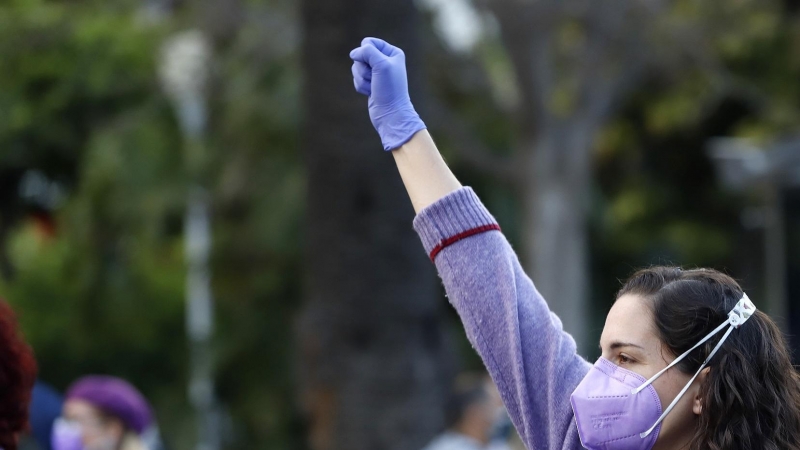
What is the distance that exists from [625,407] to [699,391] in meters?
0.14

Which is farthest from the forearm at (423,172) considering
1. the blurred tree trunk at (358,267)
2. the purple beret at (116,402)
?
the blurred tree trunk at (358,267)

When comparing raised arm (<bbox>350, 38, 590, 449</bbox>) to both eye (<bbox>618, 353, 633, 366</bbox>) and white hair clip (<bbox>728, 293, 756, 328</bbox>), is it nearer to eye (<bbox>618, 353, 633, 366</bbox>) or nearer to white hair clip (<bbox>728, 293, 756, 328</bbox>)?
eye (<bbox>618, 353, 633, 366</bbox>)

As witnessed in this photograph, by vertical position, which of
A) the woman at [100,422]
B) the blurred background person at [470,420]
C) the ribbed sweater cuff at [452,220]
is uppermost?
the ribbed sweater cuff at [452,220]

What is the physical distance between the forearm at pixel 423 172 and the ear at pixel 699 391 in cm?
59

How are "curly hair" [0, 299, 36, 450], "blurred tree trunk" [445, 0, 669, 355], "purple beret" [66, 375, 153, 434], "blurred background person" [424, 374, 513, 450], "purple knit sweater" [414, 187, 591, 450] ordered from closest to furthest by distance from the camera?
"purple knit sweater" [414, 187, 591, 450] < "curly hair" [0, 299, 36, 450] < "purple beret" [66, 375, 153, 434] < "blurred background person" [424, 374, 513, 450] < "blurred tree trunk" [445, 0, 669, 355]

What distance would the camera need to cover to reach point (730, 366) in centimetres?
209

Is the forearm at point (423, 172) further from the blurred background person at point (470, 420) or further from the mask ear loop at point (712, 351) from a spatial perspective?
the blurred background person at point (470, 420)

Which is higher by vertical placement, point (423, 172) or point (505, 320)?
point (423, 172)

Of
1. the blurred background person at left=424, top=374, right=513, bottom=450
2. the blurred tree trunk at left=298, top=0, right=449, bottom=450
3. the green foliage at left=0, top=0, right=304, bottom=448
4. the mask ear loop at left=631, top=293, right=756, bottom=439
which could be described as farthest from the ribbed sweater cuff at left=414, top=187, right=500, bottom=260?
the green foliage at left=0, top=0, right=304, bottom=448

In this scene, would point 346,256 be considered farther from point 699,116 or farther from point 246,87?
point 699,116

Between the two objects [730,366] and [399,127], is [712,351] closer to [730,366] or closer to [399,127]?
[730,366]

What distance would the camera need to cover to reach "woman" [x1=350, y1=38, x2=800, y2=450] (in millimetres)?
2105

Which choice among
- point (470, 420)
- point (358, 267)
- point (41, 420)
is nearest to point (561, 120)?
point (358, 267)

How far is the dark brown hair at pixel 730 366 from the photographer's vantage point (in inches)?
81.7
